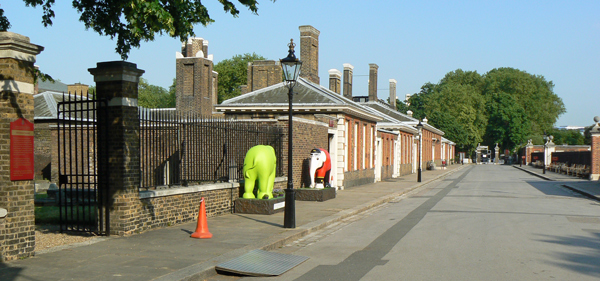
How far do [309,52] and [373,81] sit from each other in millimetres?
25999

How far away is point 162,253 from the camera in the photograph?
8.91m

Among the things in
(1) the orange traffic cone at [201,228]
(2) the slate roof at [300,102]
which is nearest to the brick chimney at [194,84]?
(2) the slate roof at [300,102]

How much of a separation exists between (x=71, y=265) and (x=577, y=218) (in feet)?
43.3

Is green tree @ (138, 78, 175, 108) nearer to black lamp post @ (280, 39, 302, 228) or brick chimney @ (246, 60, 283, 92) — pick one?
brick chimney @ (246, 60, 283, 92)

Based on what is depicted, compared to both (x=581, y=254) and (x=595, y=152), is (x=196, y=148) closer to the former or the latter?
(x=581, y=254)

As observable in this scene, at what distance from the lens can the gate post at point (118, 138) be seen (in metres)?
10.6

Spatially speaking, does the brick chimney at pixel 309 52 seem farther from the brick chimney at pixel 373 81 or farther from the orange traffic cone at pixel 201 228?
the brick chimney at pixel 373 81

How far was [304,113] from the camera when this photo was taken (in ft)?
92.6

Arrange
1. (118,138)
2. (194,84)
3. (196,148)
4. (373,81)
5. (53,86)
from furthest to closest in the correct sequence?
(53,86) < (373,81) < (194,84) < (196,148) < (118,138)

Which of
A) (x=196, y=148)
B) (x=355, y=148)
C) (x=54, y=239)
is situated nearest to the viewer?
(x=54, y=239)

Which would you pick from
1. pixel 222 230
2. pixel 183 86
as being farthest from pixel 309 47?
pixel 222 230

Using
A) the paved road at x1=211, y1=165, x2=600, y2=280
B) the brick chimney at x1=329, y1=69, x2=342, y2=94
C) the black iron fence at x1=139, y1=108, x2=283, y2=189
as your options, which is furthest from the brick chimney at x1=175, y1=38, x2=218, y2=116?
the paved road at x1=211, y1=165, x2=600, y2=280

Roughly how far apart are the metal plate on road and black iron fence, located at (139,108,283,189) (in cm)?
408

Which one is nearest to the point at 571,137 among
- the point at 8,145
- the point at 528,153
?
the point at 528,153
